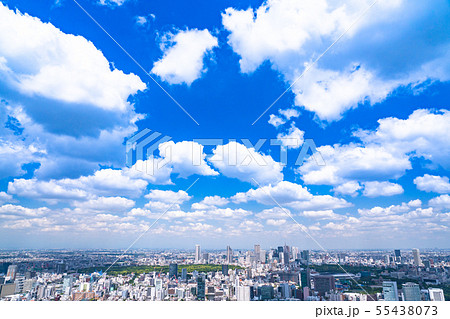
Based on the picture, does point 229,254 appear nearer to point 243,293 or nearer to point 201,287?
point 201,287

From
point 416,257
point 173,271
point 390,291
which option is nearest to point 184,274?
point 173,271

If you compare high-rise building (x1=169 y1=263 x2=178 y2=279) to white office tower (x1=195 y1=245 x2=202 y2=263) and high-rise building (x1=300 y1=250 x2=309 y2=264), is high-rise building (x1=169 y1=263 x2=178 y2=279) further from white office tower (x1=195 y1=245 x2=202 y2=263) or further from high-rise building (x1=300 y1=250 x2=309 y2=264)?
high-rise building (x1=300 y1=250 x2=309 y2=264)

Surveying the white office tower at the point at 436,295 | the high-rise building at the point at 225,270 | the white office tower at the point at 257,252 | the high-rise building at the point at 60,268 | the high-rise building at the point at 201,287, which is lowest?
the high-rise building at the point at 201,287

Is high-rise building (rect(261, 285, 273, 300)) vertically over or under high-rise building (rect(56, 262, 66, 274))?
under

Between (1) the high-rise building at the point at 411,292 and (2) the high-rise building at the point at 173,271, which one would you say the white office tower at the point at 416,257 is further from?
(2) the high-rise building at the point at 173,271

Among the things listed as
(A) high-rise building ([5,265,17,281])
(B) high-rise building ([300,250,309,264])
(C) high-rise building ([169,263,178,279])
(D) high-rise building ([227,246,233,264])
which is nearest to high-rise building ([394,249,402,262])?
(B) high-rise building ([300,250,309,264])

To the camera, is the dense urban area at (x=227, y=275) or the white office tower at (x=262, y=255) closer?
the dense urban area at (x=227, y=275)

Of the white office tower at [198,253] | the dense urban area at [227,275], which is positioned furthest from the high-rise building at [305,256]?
the white office tower at [198,253]
